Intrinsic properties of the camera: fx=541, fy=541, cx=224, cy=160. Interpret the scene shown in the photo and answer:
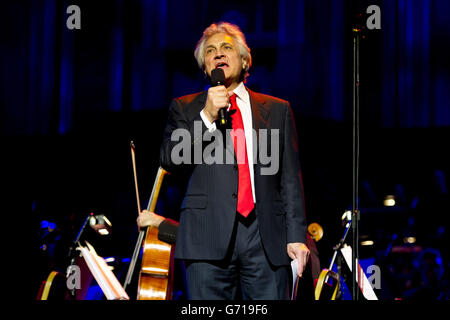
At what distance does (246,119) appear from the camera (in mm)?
2246

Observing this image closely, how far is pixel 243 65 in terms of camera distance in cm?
246

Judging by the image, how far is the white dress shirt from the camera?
2.08m

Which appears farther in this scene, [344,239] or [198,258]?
[344,239]

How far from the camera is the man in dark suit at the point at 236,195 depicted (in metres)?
2.04

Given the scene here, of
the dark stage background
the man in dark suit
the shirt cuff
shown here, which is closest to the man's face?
the man in dark suit

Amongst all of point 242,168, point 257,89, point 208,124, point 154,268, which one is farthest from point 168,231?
point 257,89

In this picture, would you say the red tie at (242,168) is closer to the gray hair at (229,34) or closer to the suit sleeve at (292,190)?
the suit sleeve at (292,190)

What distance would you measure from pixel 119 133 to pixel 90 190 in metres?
0.55

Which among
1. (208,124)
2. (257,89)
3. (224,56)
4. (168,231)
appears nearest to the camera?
(208,124)

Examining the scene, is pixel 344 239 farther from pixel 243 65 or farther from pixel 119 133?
pixel 119 133

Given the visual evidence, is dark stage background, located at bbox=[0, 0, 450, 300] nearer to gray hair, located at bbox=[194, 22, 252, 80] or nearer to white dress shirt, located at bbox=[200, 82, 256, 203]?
gray hair, located at bbox=[194, 22, 252, 80]

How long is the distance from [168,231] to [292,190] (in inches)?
47.2

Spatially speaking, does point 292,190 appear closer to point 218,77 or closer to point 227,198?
point 227,198
